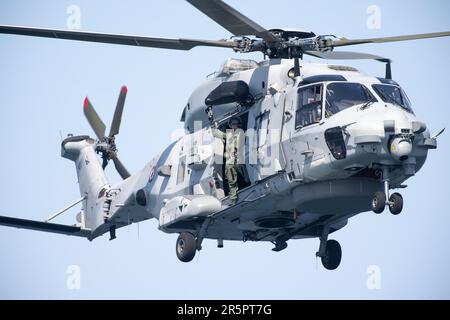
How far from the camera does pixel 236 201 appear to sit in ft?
94.5

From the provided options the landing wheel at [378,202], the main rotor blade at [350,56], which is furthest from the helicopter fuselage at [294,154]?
the main rotor blade at [350,56]

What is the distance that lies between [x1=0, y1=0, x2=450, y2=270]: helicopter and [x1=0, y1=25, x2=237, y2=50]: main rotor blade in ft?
0.09

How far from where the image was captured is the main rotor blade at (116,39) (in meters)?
28.6

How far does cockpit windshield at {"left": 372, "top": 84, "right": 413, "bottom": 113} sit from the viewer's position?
27266 mm

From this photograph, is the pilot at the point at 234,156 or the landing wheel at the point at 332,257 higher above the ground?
the pilot at the point at 234,156

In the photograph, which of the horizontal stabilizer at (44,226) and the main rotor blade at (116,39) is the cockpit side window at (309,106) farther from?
the horizontal stabilizer at (44,226)

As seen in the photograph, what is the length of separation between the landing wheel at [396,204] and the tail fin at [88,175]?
1093 centimetres

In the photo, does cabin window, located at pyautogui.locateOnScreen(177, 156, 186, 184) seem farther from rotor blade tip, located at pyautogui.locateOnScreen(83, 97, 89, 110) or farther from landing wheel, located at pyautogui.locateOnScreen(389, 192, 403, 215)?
landing wheel, located at pyautogui.locateOnScreen(389, 192, 403, 215)

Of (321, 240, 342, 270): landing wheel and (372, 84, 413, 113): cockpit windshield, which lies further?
(321, 240, 342, 270): landing wheel

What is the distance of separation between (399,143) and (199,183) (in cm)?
621

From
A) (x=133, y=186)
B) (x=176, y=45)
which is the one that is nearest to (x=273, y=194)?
(x=176, y=45)

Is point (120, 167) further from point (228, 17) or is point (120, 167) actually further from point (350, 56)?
point (228, 17)

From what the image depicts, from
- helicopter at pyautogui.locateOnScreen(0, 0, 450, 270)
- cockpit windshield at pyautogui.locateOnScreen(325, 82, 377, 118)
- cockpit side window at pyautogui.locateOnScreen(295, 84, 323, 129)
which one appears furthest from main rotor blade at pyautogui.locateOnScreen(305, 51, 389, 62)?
cockpit side window at pyautogui.locateOnScreen(295, 84, 323, 129)

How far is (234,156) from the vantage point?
28781mm
